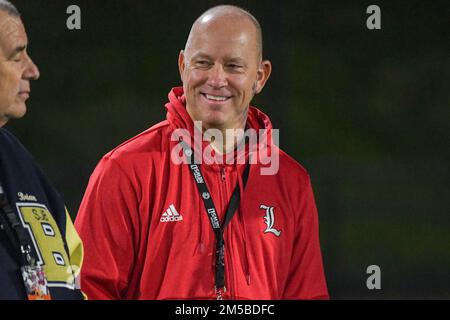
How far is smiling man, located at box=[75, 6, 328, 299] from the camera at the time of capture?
10.3 feet

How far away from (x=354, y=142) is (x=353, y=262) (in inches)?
24.6

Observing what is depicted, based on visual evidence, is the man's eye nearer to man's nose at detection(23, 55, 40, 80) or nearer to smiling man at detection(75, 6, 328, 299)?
smiling man at detection(75, 6, 328, 299)

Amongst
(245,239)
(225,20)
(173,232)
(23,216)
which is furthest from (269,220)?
(23,216)

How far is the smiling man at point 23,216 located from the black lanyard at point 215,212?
56cm

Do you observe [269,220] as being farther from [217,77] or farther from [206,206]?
[217,77]

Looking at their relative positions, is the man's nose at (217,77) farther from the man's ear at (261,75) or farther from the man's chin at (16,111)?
the man's chin at (16,111)

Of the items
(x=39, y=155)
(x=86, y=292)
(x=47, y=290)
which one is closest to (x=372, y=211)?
(x=39, y=155)

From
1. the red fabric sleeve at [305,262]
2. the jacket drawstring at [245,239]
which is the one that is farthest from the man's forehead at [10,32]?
the red fabric sleeve at [305,262]

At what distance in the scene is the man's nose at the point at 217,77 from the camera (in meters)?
3.29

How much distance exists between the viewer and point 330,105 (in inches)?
194

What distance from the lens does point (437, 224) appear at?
16.2 ft

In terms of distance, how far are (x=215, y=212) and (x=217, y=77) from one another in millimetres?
464

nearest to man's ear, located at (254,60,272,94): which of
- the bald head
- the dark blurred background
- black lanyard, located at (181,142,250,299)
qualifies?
the bald head

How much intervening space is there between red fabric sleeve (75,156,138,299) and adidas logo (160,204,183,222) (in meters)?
0.10
